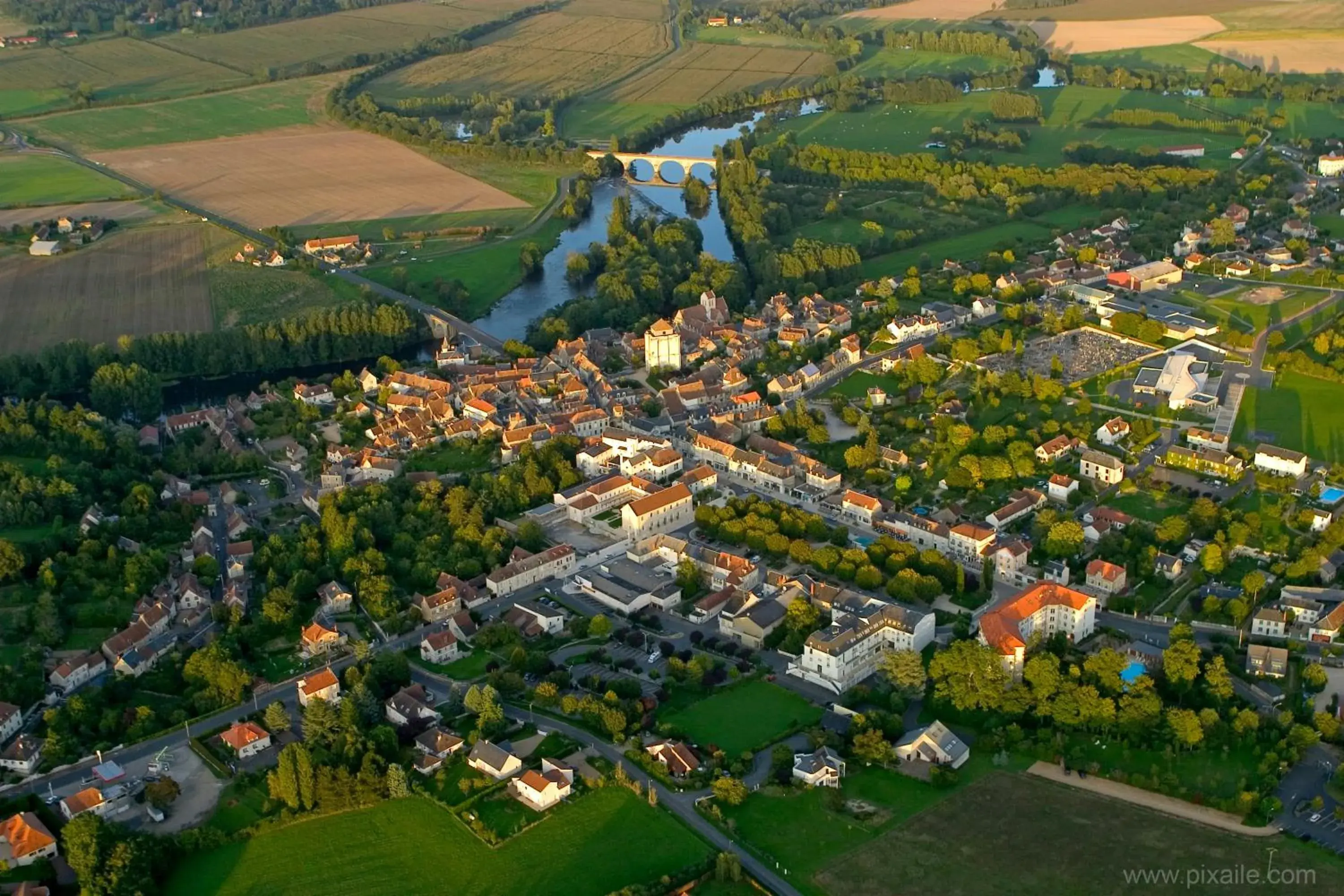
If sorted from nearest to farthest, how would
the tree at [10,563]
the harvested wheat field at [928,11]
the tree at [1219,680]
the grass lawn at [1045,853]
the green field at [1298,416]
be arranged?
the grass lawn at [1045,853] → the tree at [1219,680] → the tree at [10,563] → the green field at [1298,416] → the harvested wheat field at [928,11]

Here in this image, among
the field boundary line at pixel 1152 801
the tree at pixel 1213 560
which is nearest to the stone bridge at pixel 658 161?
the tree at pixel 1213 560

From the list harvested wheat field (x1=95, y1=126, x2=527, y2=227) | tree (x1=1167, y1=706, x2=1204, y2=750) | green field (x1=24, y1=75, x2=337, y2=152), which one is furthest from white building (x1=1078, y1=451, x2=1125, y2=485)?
green field (x1=24, y1=75, x2=337, y2=152)

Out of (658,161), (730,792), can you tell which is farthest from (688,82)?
(730,792)

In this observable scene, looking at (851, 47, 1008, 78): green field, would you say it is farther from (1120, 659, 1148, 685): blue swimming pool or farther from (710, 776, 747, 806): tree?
(710, 776, 747, 806): tree

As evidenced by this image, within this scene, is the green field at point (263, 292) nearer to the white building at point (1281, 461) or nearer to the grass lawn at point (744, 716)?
the grass lawn at point (744, 716)

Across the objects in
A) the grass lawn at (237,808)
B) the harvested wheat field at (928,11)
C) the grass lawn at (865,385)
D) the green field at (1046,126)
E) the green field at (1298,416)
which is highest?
the harvested wheat field at (928,11)

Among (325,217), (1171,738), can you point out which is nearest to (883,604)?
(1171,738)

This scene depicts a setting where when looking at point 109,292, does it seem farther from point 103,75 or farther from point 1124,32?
point 1124,32
